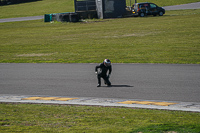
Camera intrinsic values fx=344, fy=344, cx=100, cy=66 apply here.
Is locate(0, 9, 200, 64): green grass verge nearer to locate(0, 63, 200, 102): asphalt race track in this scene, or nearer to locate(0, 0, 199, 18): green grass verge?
locate(0, 63, 200, 102): asphalt race track

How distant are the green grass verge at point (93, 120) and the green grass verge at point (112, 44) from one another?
9.46 meters

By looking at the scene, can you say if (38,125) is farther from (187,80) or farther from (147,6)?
(147,6)

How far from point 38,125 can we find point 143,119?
2.45 meters

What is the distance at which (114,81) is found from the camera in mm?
13734

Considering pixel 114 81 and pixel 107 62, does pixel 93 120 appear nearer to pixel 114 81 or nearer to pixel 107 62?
pixel 107 62

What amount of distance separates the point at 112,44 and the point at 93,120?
17348 mm

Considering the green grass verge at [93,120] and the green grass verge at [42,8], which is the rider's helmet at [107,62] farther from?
the green grass verge at [42,8]

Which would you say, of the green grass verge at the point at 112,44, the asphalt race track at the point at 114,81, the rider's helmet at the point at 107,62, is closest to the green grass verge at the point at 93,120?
the asphalt race track at the point at 114,81

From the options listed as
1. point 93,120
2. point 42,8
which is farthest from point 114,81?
point 42,8

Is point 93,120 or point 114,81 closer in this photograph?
point 93,120

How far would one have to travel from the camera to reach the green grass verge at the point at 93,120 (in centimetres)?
737

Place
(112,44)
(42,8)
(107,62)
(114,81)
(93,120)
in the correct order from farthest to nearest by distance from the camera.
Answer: (42,8), (112,44), (114,81), (107,62), (93,120)

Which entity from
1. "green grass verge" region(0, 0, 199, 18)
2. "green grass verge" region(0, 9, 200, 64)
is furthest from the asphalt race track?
"green grass verge" region(0, 0, 199, 18)

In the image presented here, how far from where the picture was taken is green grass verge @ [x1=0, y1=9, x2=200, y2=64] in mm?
20047
